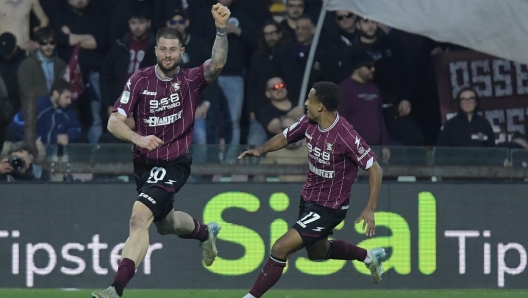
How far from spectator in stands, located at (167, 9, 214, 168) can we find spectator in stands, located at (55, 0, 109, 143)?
0.93m

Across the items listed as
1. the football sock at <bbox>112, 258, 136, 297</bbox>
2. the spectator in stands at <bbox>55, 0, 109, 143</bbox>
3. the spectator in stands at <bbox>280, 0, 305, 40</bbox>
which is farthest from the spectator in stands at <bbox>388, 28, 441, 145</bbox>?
the football sock at <bbox>112, 258, 136, 297</bbox>

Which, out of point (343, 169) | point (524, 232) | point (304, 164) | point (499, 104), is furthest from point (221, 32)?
point (499, 104)

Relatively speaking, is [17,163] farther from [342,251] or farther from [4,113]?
[342,251]

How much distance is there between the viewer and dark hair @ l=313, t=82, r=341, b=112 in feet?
31.2

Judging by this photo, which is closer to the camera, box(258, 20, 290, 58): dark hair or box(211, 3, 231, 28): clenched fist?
box(211, 3, 231, 28): clenched fist

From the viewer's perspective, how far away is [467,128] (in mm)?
13023

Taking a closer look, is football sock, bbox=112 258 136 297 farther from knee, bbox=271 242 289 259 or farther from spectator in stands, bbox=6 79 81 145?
spectator in stands, bbox=6 79 81 145

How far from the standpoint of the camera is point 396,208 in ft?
40.5

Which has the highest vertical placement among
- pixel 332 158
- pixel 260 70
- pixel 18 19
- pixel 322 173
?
pixel 18 19

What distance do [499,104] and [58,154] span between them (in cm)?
553

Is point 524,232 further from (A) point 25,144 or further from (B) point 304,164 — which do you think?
(A) point 25,144

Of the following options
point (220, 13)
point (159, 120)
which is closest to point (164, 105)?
point (159, 120)

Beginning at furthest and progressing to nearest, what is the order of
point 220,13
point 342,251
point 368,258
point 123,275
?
point 368,258 < point 342,251 < point 220,13 < point 123,275

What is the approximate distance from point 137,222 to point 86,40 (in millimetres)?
5178
